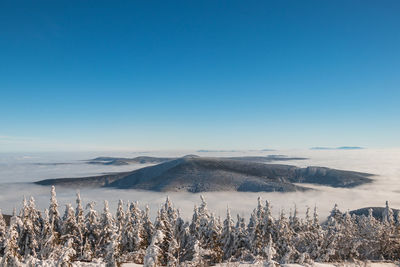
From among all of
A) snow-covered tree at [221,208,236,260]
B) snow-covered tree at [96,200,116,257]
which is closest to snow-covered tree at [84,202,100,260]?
snow-covered tree at [96,200,116,257]

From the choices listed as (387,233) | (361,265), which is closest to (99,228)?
(361,265)

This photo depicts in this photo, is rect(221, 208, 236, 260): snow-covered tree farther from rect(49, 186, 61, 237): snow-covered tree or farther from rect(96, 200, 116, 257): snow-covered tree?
rect(49, 186, 61, 237): snow-covered tree

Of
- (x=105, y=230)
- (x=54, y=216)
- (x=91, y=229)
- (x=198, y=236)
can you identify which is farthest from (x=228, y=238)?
(x=54, y=216)

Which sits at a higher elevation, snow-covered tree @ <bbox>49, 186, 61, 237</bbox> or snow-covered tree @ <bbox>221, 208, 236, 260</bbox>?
snow-covered tree @ <bbox>49, 186, 61, 237</bbox>

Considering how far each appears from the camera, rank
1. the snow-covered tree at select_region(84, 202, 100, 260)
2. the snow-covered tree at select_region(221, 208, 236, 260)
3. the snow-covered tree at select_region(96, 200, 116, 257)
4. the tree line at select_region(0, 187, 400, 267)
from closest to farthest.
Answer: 1. the tree line at select_region(0, 187, 400, 267)
2. the snow-covered tree at select_region(96, 200, 116, 257)
3. the snow-covered tree at select_region(84, 202, 100, 260)
4. the snow-covered tree at select_region(221, 208, 236, 260)

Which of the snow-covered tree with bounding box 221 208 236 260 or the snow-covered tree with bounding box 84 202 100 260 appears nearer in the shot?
the snow-covered tree with bounding box 84 202 100 260

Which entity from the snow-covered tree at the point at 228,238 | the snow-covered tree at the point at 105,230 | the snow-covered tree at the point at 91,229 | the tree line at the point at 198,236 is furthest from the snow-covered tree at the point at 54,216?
the snow-covered tree at the point at 228,238

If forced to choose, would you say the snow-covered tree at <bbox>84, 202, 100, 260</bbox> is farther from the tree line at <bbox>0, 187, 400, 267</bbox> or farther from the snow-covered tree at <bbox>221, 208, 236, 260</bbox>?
the snow-covered tree at <bbox>221, 208, 236, 260</bbox>

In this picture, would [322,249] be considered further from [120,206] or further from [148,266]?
[120,206]

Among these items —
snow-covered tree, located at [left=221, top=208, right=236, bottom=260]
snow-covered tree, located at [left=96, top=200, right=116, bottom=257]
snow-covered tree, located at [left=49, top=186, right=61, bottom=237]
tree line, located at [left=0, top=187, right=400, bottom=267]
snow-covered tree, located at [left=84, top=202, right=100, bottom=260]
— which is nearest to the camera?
tree line, located at [left=0, top=187, right=400, bottom=267]

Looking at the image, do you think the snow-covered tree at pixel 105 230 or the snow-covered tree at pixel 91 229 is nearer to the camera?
the snow-covered tree at pixel 105 230

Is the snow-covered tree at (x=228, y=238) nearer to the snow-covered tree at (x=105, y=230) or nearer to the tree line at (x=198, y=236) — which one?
the tree line at (x=198, y=236)

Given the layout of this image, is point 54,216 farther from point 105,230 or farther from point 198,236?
point 198,236
